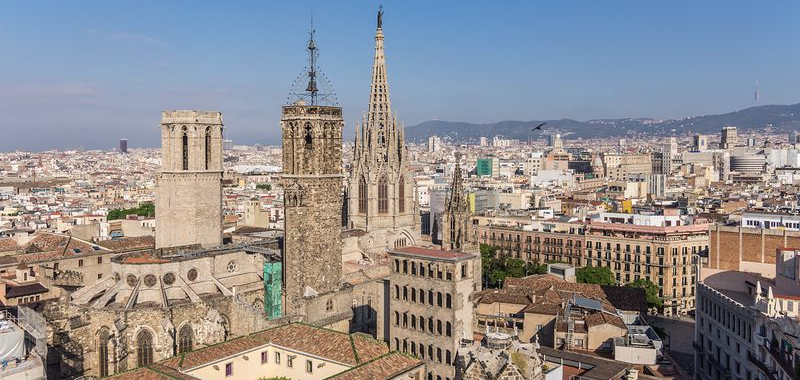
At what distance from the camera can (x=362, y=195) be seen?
70375 millimetres

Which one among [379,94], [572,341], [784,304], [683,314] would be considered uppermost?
[379,94]

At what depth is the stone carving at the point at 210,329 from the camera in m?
38.6

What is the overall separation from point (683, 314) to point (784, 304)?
3729 centimetres

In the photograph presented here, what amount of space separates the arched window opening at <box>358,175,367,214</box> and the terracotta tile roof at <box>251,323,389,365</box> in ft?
121

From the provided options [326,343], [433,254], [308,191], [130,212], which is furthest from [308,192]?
[130,212]

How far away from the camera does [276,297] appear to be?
43531mm

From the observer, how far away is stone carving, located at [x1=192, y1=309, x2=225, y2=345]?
38562 millimetres

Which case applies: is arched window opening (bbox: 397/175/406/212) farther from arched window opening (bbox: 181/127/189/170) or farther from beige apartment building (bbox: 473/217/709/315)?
arched window opening (bbox: 181/127/189/170)

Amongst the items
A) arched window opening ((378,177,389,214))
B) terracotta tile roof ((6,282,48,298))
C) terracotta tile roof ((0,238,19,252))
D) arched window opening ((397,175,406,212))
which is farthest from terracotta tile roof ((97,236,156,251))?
arched window opening ((397,175,406,212))

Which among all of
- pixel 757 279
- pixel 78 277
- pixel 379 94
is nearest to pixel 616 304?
pixel 757 279

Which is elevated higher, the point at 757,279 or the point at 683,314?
the point at 757,279

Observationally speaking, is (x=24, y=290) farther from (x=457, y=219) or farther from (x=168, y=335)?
(x=457, y=219)

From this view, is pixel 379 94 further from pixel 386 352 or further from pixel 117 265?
pixel 386 352

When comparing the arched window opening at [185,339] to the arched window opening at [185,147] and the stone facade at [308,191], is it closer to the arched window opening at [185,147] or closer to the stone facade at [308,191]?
the stone facade at [308,191]
